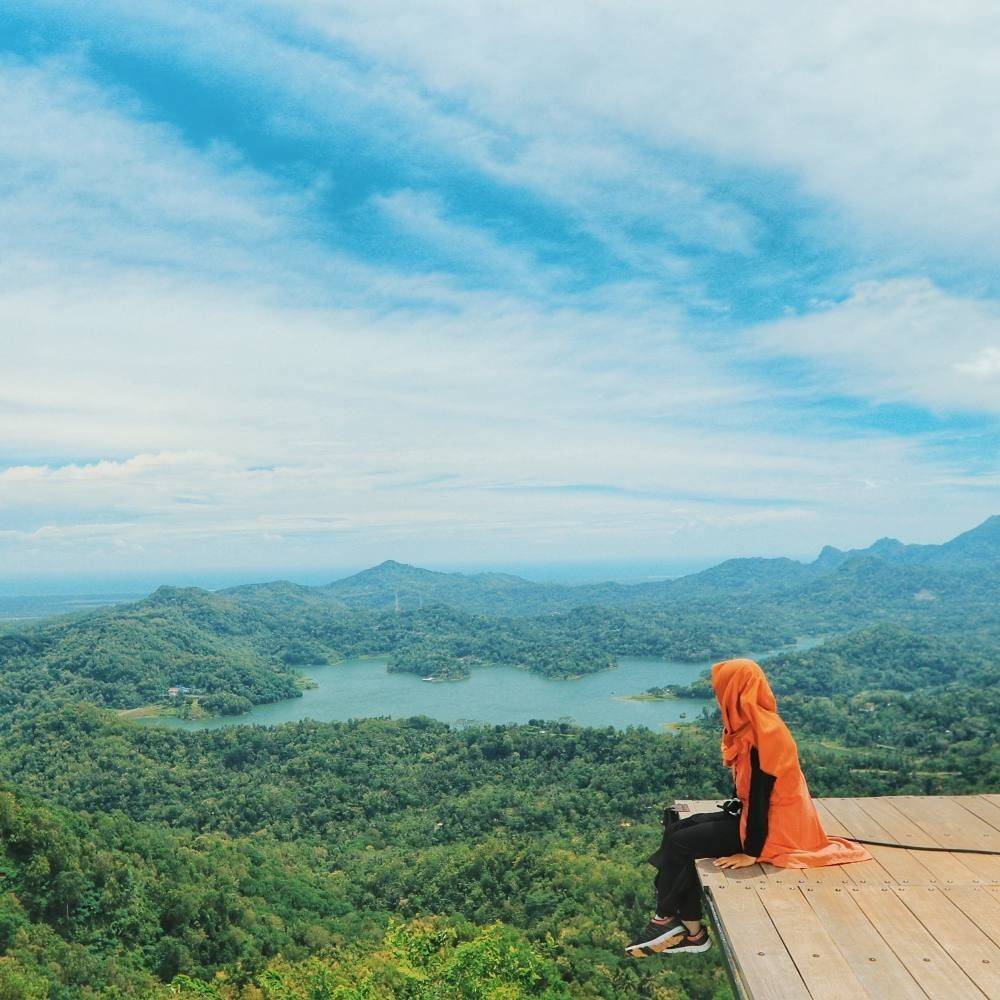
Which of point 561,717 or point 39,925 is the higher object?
point 39,925

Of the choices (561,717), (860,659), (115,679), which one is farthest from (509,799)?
(860,659)

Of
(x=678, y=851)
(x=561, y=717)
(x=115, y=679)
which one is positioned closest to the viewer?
(x=678, y=851)

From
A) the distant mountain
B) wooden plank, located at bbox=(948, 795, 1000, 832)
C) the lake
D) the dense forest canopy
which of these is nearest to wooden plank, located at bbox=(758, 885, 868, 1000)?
wooden plank, located at bbox=(948, 795, 1000, 832)

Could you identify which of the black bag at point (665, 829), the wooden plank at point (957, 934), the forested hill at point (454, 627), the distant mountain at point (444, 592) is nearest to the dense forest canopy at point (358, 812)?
the forested hill at point (454, 627)

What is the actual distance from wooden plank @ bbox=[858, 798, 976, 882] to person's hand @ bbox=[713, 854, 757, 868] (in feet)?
2.12

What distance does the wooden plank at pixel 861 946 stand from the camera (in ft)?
6.30

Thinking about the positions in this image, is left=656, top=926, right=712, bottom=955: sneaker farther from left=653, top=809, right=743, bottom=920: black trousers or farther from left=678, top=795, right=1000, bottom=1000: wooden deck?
left=678, top=795, right=1000, bottom=1000: wooden deck

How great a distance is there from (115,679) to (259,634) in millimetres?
27286

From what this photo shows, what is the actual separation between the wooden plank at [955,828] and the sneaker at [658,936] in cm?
110

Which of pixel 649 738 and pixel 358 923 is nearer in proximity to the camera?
pixel 358 923

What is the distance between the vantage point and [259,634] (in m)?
79.7

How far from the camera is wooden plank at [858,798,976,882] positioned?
2.61 m

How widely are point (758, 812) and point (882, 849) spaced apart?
62 centimetres

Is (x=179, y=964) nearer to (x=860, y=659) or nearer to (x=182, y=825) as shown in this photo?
(x=182, y=825)
